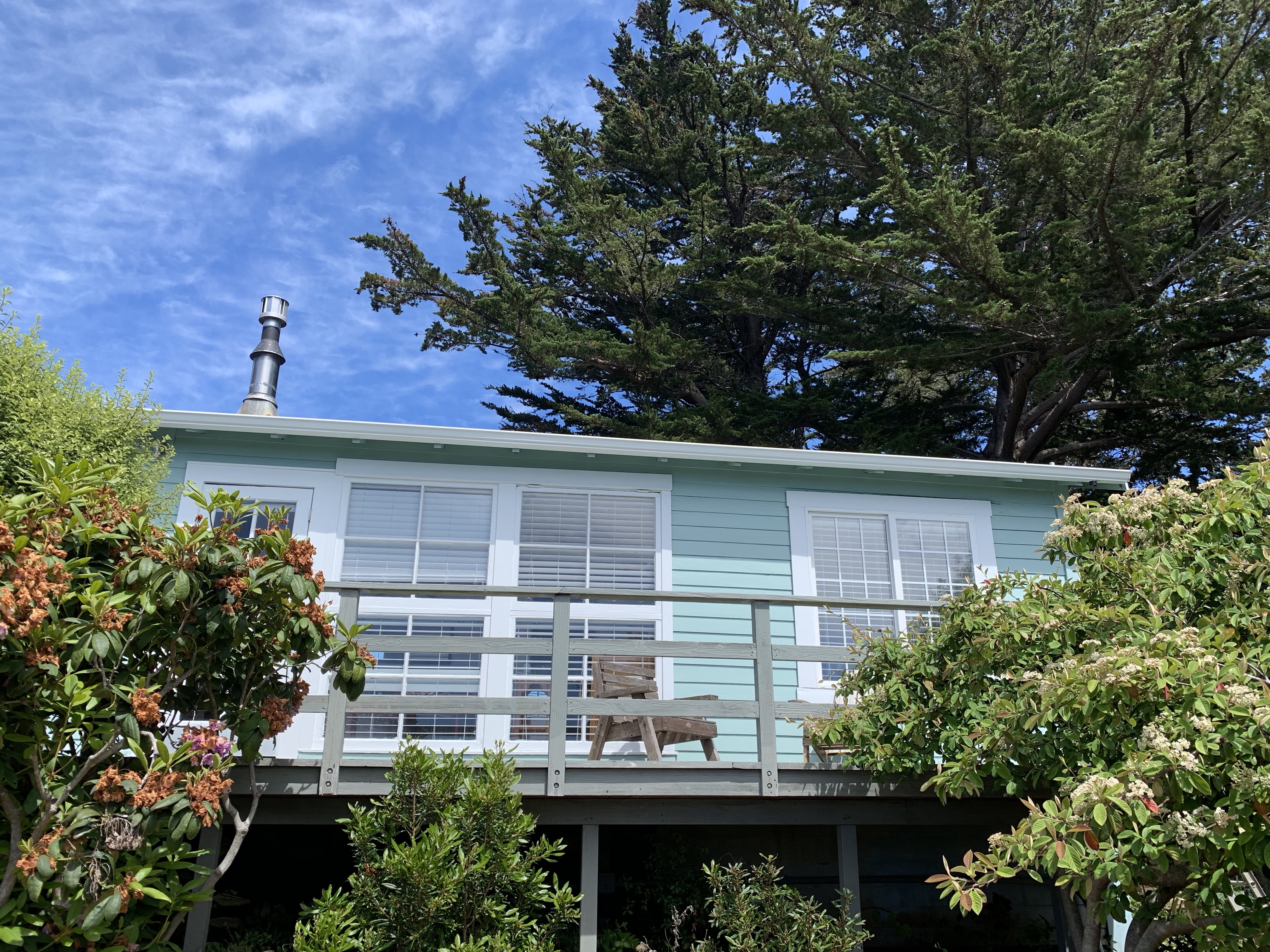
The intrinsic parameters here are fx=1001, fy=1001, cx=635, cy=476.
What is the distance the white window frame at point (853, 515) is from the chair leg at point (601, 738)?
7.85 ft

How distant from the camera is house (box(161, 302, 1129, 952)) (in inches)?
316

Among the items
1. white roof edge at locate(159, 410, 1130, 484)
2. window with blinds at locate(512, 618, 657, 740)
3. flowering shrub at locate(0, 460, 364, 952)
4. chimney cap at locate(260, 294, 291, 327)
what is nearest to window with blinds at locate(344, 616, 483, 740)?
window with blinds at locate(512, 618, 657, 740)

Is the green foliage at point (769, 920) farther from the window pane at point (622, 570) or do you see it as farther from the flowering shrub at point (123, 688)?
the window pane at point (622, 570)

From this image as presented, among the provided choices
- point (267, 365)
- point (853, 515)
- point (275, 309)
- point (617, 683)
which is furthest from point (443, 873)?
point (275, 309)

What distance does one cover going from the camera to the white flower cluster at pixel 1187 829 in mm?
3748

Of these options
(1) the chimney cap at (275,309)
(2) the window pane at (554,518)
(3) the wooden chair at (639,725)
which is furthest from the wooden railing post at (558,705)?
(1) the chimney cap at (275,309)

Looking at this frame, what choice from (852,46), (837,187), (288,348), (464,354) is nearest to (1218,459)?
(837,187)

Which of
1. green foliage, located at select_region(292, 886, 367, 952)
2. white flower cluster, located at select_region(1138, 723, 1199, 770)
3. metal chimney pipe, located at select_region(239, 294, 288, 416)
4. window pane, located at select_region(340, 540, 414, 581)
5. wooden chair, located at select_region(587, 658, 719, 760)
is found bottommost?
green foliage, located at select_region(292, 886, 367, 952)

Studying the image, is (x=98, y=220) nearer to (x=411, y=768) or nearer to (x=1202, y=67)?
(x=411, y=768)

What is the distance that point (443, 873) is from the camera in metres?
5.09

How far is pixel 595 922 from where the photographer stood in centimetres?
589

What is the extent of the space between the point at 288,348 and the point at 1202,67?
12918 millimetres

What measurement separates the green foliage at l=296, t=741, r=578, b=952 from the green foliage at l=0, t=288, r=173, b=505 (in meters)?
3.01

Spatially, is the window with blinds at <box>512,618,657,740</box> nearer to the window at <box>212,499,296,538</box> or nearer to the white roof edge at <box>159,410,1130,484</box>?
the white roof edge at <box>159,410,1130,484</box>
